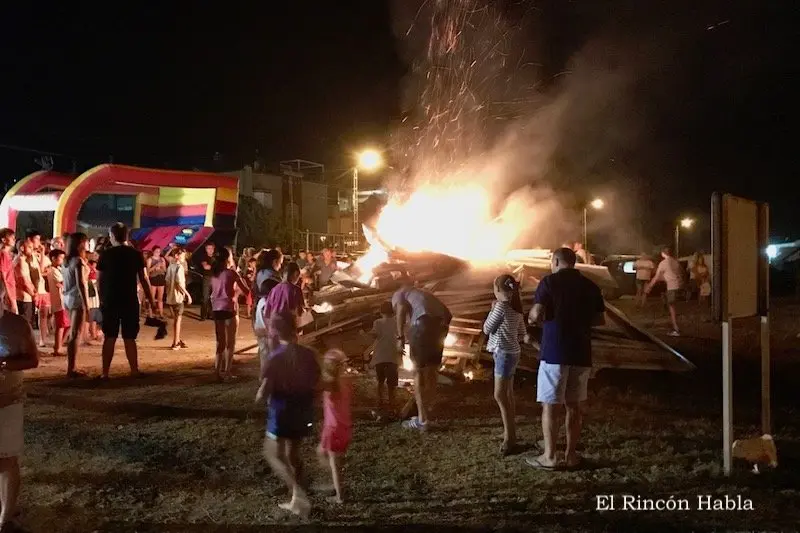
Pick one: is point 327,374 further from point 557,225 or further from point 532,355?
point 557,225

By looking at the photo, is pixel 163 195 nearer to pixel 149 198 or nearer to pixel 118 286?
pixel 149 198

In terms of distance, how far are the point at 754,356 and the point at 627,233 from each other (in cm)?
3801

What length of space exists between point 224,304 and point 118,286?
125 cm

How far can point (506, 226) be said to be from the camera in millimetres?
15086

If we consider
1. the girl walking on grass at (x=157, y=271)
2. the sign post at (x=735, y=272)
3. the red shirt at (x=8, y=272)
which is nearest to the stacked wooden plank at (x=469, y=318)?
the sign post at (x=735, y=272)

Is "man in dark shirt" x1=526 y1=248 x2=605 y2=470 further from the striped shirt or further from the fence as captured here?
the fence

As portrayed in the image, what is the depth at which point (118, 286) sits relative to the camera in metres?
8.09

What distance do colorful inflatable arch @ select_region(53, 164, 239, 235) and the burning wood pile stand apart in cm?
787

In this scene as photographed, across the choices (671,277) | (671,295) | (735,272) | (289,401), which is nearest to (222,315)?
(289,401)

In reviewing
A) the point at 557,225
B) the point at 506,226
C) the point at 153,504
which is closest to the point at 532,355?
the point at 153,504

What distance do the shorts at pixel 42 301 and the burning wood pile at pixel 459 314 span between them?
4314 mm

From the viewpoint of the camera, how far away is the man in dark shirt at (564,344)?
17.7 ft

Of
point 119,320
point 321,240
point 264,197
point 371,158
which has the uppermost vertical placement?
point 264,197

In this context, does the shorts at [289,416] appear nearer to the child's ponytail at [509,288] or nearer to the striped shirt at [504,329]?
the striped shirt at [504,329]
